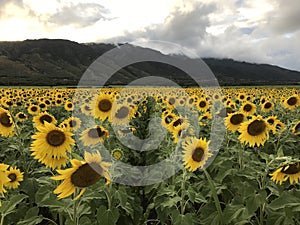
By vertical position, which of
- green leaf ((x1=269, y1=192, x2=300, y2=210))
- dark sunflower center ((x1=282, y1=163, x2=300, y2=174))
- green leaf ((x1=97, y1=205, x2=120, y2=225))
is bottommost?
green leaf ((x1=97, y1=205, x2=120, y2=225))

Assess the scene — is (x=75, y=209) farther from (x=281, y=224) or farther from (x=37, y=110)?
(x=37, y=110)

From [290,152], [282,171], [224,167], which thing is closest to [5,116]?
[224,167]

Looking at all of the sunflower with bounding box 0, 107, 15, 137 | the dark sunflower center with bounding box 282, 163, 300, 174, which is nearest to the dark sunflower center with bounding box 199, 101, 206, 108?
the sunflower with bounding box 0, 107, 15, 137

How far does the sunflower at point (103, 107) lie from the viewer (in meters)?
7.64

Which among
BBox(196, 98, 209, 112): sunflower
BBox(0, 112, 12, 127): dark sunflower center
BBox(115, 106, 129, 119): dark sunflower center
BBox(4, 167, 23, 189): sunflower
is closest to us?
BBox(4, 167, 23, 189): sunflower

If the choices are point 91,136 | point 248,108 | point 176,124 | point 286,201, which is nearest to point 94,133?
point 91,136

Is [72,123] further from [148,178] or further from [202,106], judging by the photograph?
[202,106]

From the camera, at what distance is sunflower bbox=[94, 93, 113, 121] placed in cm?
764

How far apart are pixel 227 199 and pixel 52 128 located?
2516 millimetres

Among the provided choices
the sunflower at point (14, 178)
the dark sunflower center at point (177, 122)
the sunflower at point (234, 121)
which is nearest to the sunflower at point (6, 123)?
the sunflower at point (14, 178)

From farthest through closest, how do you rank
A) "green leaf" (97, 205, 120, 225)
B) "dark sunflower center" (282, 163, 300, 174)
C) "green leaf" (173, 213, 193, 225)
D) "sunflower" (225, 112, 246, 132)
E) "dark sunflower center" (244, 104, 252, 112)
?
1. "dark sunflower center" (244, 104, 252, 112)
2. "sunflower" (225, 112, 246, 132)
3. "green leaf" (173, 213, 193, 225)
4. "green leaf" (97, 205, 120, 225)
5. "dark sunflower center" (282, 163, 300, 174)

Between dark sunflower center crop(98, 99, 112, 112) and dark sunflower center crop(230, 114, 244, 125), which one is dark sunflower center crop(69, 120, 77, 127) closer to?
dark sunflower center crop(98, 99, 112, 112)

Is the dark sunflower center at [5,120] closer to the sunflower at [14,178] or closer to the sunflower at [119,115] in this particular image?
the sunflower at [14,178]

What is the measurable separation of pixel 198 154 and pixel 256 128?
1.12 meters
